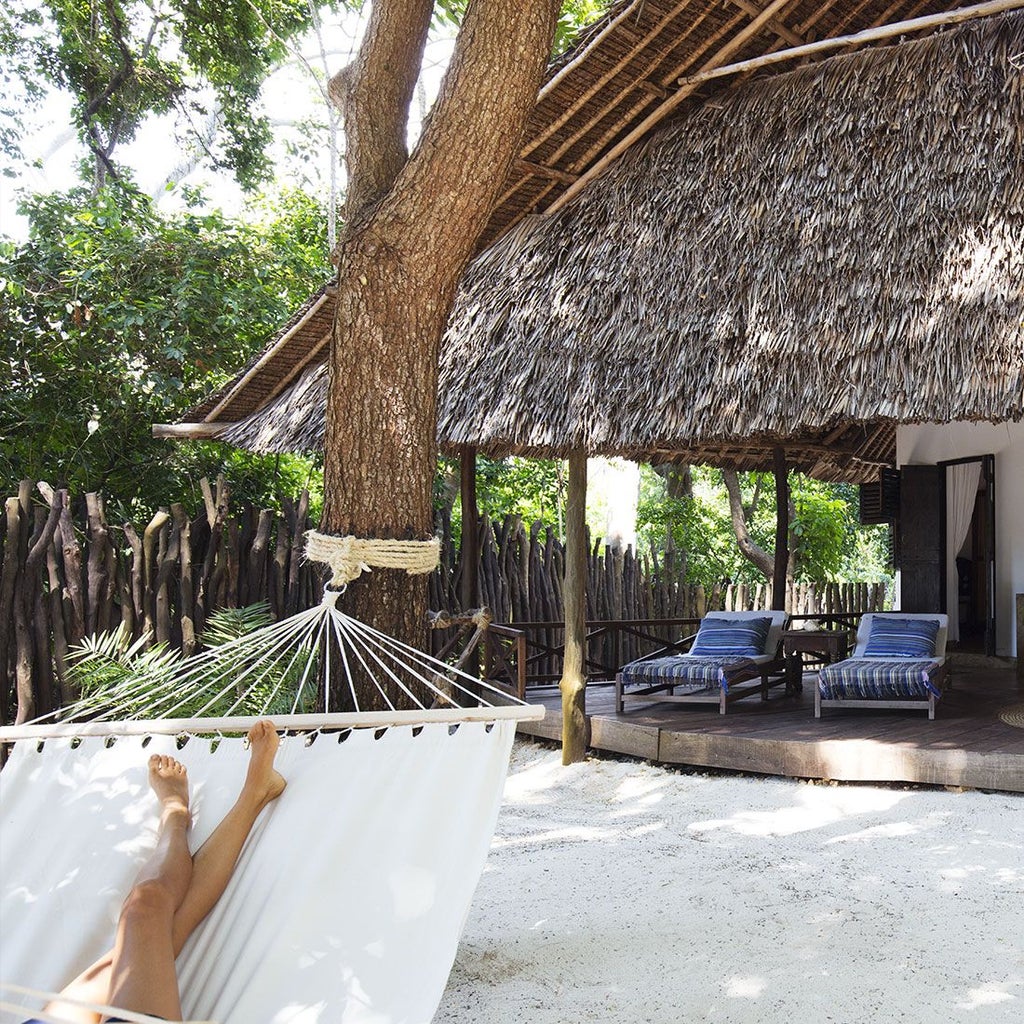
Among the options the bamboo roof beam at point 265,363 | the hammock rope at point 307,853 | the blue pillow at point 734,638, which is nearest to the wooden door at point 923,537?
the blue pillow at point 734,638

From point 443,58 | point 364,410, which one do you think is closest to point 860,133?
point 364,410

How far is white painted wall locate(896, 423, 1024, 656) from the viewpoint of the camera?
24.8ft

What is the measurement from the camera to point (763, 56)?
5285 millimetres

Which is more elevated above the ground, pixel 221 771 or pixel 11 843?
pixel 221 771

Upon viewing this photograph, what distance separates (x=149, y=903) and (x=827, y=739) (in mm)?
3647

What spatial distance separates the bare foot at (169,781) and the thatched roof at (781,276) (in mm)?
3009

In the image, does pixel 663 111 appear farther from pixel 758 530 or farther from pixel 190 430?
pixel 758 530

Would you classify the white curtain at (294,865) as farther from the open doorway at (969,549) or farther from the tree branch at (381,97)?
the open doorway at (969,549)

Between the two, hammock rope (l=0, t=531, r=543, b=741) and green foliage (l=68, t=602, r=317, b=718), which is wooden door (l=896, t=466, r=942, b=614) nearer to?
green foliage (l=68, t=602, r=317, b=718)

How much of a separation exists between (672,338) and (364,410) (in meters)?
2.60

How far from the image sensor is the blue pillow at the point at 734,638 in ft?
20.4

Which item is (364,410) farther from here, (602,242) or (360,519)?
(602,242)

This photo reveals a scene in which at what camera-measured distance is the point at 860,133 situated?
16.4 ft

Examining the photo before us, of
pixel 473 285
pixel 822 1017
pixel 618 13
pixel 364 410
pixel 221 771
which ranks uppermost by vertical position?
pixel 618 13
